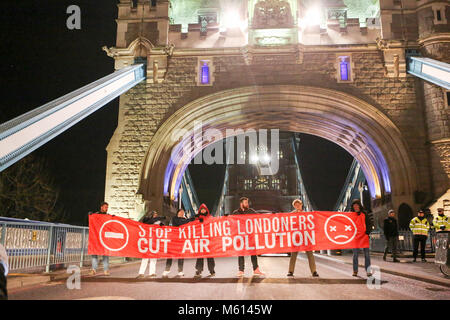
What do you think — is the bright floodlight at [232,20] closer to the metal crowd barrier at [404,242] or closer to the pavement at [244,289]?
the metal crowd barrier at [404,242]

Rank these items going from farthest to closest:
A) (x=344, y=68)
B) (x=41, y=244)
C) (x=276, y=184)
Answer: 1. (x=276, y=184)
2. (x=344, y=68)
3. (x=41, y=244)

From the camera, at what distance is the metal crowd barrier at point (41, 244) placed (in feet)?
24.4

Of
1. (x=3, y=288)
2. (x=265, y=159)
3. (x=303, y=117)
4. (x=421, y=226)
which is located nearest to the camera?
(x=3, y=288)

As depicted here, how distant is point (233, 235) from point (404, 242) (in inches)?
390

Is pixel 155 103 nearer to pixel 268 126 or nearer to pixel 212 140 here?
pixel 212 140

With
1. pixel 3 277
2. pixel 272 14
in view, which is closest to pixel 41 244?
pixel 3 277

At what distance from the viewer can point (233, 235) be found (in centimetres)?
771

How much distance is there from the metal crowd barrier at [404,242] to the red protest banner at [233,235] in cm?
724

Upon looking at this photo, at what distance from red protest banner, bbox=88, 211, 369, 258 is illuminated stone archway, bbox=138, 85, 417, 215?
8.51 meters

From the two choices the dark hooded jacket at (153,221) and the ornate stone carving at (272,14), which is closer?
the dark hooded jacket at (153,221)

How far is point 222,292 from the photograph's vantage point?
5.51 m

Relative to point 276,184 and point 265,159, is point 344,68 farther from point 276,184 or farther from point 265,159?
point 265,159

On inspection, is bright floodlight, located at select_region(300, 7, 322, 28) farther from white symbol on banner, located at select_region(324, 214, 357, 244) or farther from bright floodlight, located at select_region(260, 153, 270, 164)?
bright floodlight, located at select_region(260, 153, 270, 164)

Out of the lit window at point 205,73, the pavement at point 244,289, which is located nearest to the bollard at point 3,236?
the pavement at point 244,289
